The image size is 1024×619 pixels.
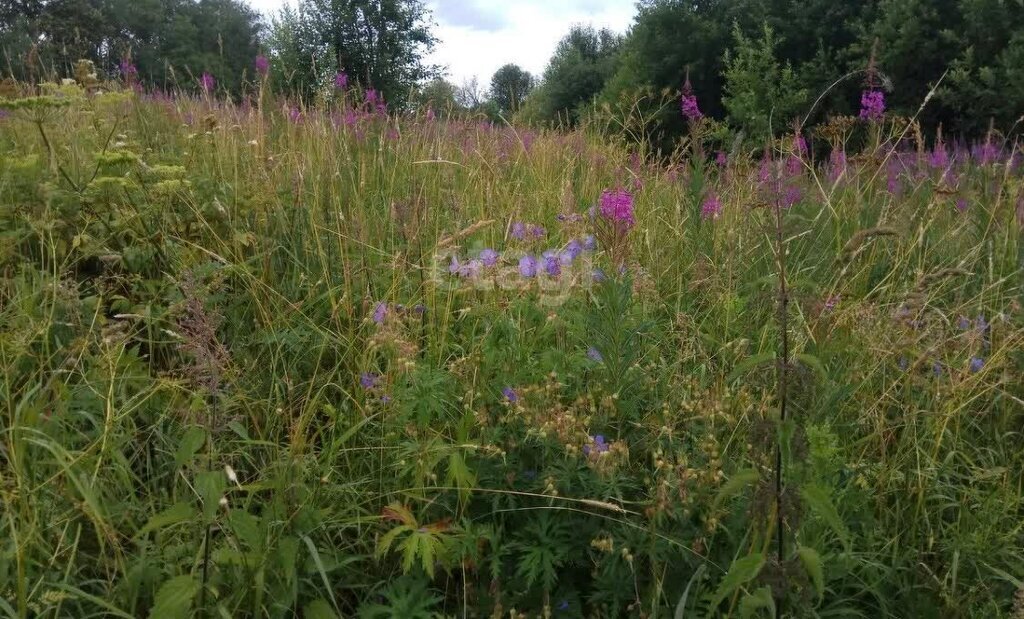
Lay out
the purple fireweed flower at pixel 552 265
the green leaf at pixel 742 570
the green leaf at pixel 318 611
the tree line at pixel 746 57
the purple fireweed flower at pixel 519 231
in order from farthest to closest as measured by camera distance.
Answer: the tree line at pixel 746 57 → the purple fireweed flower at pixel 519 231 → the purple fireweed flower at pixel 552 265 → the green leaf at pixel 318 611 → the green leaf at pixel 742 570

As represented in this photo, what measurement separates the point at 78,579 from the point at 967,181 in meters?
4.39

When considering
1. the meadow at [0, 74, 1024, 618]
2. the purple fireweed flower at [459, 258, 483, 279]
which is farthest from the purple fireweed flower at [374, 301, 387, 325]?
the purple fireweed flower at [459, 258, 483, 279]

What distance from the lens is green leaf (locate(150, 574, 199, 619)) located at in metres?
1.16

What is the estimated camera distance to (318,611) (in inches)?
52.2

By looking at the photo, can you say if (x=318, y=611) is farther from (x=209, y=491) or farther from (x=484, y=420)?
(x=484, y=420)

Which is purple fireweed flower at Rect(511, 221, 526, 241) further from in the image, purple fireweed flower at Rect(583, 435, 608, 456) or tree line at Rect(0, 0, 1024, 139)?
tree line at Rect(0, 0, 1024, 139)

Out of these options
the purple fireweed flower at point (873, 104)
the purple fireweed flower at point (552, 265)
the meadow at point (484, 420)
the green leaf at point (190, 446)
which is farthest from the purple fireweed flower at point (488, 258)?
the purple fireweed flower at point (873, 104)

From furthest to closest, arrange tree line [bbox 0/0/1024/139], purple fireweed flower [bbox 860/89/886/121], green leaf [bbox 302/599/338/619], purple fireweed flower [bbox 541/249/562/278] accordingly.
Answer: tree line [bbox 0/0/1024/139], purple fireweed flower [bbox 860/89/886/121], purple fireweed flower [bbox 541/249/562/278], green leaf [bbox 302/599/338/619]

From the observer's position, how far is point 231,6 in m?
35.2

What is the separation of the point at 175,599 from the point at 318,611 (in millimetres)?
267

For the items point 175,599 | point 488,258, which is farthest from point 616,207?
point 175,599

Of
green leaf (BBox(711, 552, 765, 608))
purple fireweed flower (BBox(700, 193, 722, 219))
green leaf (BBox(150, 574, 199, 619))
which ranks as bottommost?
green leaf (BBox(150, 574, 199, 619))

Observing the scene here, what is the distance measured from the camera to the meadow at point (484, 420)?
1.35 m

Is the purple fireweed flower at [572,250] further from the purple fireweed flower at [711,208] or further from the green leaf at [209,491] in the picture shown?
the green leaf at [209,491]
